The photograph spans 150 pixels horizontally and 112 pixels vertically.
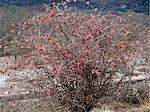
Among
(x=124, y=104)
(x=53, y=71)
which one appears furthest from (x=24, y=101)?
(x=53, y=71)

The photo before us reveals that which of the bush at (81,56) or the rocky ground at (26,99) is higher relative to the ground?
the bush at (81,56)

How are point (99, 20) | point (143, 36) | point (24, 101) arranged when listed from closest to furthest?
point (99, 20) → point (143, 36) → point (24, 101)

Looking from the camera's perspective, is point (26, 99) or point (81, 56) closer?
point (81, 56)

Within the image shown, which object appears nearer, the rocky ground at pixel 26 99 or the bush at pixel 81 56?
the bush at pixel 81 56

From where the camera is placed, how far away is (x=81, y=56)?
8211 mm

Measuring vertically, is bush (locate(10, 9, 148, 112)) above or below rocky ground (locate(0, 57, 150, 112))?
above

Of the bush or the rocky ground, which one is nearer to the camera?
the bush

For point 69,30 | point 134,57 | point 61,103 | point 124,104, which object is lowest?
point 124,104

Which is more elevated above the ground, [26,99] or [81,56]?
[81,56]

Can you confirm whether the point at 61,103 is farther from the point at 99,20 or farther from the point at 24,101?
the point at 24,101

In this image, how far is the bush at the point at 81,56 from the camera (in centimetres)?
825

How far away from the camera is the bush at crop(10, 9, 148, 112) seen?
8.25 metres

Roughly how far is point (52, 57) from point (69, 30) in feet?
1.96

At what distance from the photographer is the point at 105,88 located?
28.0 feet
